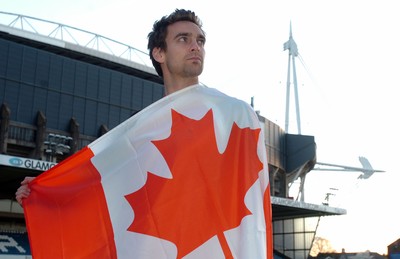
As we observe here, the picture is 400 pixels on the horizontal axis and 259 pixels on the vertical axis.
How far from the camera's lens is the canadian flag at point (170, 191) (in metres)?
2.78

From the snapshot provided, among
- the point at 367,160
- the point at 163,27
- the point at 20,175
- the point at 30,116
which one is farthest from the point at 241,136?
the point at 367,160

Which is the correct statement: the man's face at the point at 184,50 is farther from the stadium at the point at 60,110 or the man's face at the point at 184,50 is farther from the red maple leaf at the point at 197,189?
the stadium at the point at 60,110

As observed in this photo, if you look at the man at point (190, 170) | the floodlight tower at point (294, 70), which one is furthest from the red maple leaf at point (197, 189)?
the floodlight tower at point (294, 70)

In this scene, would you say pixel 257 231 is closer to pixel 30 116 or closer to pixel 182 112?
pixel 182 112

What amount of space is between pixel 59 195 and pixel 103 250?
502 millimetres

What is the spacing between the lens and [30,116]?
3900 centimetres

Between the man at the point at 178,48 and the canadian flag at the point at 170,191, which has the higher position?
the man at the point at 178,48

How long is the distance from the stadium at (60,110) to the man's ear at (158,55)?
26.1 m

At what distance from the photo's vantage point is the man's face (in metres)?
3.12

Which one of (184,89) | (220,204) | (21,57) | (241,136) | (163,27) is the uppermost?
(21,57)

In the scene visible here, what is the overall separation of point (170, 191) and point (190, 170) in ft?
0.43

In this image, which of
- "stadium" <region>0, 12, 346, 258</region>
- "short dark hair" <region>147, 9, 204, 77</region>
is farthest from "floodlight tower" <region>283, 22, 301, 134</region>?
"short dark hair" <region>147, 9, 204, 77</region>

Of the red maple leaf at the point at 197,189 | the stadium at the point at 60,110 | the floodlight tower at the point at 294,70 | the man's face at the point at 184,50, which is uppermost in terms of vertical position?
the floodlight tower at the point at 294,70

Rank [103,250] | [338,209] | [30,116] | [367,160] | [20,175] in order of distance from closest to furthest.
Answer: [103,250]
[20,175]
[30,116]
[338,209]
[367,160]
